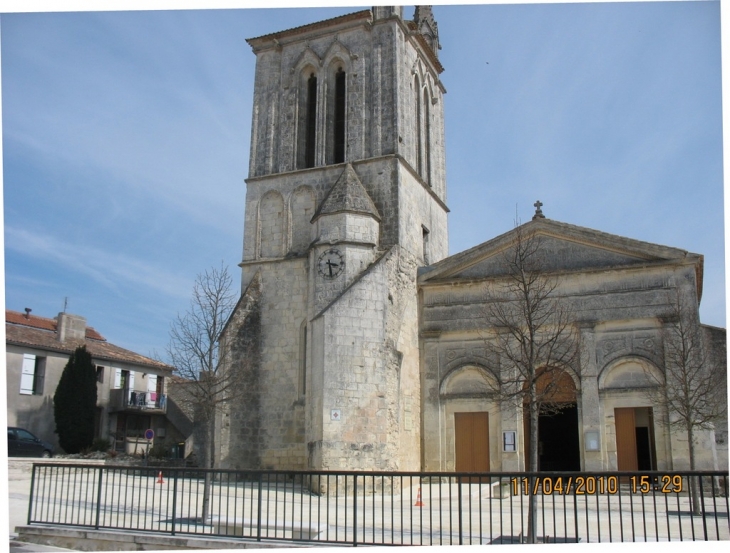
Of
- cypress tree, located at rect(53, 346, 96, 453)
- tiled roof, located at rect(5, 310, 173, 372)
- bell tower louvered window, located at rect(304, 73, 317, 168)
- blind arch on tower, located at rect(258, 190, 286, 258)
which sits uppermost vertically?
bell tower louvered window, located at rect(304, 73, 317, 168)

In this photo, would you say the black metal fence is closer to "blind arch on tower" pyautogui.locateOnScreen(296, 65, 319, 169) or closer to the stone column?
the stone column

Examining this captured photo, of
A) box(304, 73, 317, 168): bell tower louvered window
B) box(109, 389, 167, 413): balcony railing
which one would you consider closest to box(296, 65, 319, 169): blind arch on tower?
box(304, 73, 317, 168): bell tower louvered window

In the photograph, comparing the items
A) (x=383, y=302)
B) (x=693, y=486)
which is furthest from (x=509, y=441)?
(x=693, y=486)

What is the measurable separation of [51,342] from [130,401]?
432 cm

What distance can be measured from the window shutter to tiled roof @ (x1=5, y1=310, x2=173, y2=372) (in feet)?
1.68

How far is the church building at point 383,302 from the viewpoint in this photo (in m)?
19.6

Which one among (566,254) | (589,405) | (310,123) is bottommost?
(589,405)

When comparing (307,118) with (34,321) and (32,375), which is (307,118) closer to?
(32,375)

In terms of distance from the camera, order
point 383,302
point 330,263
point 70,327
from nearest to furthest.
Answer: point 383,302 → point 330,263 → point 70,327

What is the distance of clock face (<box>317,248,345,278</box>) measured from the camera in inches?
817

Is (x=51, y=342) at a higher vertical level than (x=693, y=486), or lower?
higher

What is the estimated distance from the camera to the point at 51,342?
30.9 metres

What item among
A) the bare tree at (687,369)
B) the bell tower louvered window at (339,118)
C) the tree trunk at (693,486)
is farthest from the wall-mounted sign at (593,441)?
the bell tower louvered window at (339,118)

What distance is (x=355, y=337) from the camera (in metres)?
19.5
